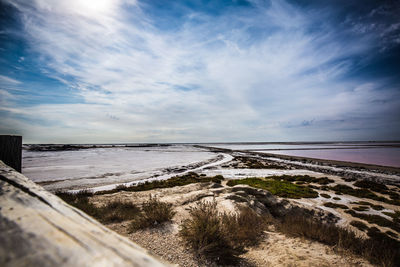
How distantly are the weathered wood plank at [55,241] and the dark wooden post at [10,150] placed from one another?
3.79m

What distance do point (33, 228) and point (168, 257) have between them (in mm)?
3599

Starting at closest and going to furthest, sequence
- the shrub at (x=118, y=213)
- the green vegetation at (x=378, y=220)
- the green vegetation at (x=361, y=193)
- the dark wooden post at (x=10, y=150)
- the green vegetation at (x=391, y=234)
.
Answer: the dark wooden post at (x=10, y=150)
the shrub at (x=118, y=213)
the green vegetation at (x=391, y=234)
the green vegetation at (x=378, y=220)
the green vegetation at (x=361, y=193)

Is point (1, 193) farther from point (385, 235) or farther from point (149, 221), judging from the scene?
point (385, 235)

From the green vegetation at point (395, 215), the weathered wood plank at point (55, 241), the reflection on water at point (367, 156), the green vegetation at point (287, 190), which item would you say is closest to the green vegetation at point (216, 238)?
the weathered wood plank at point (55, 241)

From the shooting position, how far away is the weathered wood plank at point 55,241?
584 millimetres

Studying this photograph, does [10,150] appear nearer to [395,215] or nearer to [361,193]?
[395,215]

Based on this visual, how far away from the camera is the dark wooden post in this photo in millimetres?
3551

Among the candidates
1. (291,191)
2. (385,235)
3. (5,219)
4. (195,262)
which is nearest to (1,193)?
(5,219)

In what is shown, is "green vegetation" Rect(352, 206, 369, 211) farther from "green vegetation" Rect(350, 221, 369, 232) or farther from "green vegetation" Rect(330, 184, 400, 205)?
"green vegetation" Rect(330, 184, 400, 205)

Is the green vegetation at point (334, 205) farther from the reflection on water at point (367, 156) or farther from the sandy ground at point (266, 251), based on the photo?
the reflection on water at point (367, 156)

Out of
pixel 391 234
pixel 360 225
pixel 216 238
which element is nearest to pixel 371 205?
pixel 391 234

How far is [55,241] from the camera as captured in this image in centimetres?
68

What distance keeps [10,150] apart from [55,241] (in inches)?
175

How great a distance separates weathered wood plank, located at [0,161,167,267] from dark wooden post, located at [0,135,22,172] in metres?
3.79
